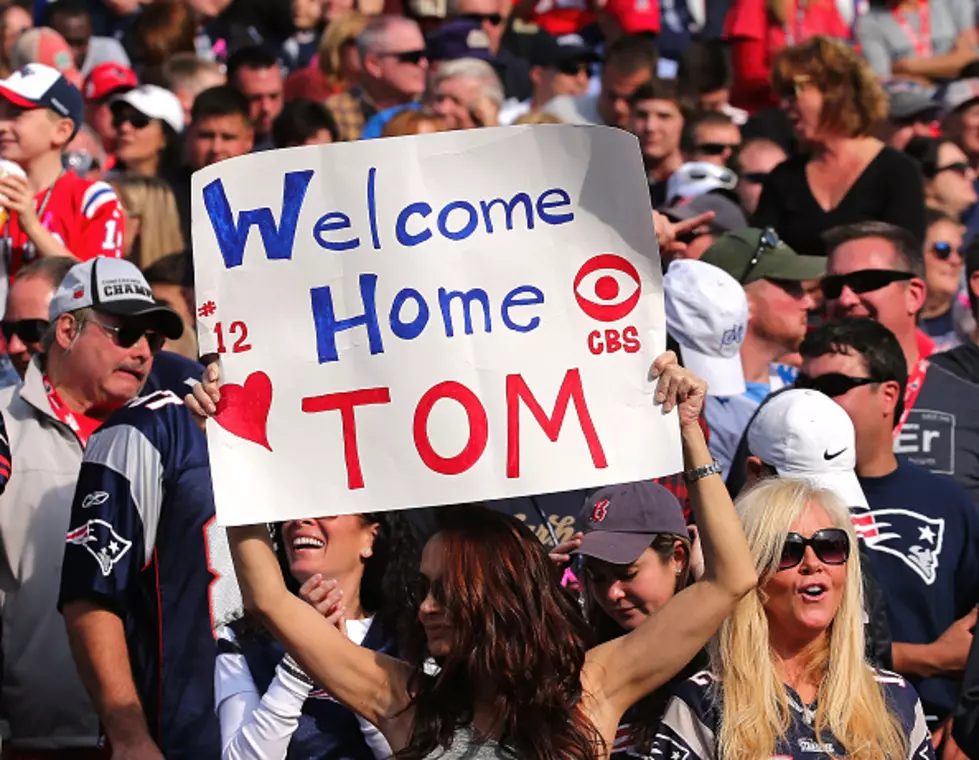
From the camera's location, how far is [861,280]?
730 cm

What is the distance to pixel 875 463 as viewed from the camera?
6.05m

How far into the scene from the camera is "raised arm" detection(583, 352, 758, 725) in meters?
4.23

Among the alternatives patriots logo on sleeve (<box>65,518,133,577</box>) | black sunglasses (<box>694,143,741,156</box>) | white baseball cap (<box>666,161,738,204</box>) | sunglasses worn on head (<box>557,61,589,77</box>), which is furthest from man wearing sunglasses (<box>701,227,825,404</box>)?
sunglasses worn on head (<box>557,61,589,77</box>)

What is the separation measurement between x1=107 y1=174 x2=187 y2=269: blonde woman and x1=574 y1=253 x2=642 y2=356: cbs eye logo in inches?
168

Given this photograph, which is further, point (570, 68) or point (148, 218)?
point (570, 68)

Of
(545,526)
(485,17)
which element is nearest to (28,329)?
(545,526)

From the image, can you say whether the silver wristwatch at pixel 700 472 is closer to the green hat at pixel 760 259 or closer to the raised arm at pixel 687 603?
the raised arm at pixel 687 603

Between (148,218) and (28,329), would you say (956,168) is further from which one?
(28,329)

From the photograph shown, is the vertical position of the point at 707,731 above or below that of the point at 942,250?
below

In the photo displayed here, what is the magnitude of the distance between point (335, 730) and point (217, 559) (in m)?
0.73

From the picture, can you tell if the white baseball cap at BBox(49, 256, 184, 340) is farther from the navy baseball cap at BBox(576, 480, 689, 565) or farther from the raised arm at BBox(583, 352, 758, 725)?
the raised arm at BBox(583, 352, 758, 725)

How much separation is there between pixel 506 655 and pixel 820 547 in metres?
Answer: 0.86

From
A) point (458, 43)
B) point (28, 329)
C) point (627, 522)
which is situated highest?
point (458, 43)

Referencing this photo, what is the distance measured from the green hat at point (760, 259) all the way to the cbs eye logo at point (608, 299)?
10.0ft
